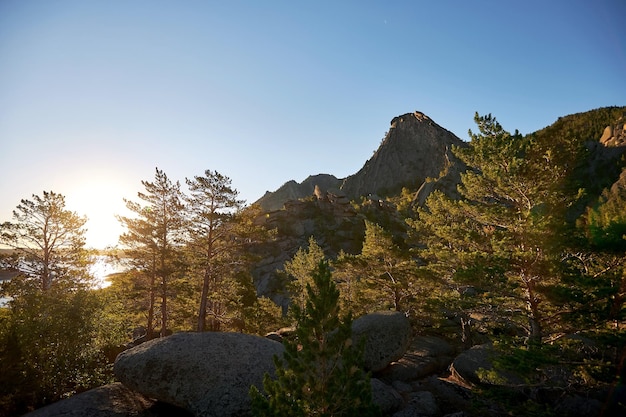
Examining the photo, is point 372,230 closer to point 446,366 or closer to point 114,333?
point 446,366

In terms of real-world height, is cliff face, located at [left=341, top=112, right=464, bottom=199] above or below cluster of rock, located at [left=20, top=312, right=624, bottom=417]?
above

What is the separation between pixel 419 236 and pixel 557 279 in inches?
679

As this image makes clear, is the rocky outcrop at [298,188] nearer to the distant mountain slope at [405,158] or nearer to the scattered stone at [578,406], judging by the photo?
the distant mountain slope at [405,158]

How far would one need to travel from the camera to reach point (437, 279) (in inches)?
664

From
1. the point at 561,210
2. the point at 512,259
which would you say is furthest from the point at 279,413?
the point at 561,210

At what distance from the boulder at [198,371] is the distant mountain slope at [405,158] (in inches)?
2769

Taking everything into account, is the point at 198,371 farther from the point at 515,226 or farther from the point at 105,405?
the point at 515,226

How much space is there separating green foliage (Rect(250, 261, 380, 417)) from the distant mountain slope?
74492mm

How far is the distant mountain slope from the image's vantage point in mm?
84438

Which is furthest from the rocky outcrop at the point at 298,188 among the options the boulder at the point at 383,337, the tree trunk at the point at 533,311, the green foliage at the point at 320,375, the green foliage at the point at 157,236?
the green foliage at the point at 320,375

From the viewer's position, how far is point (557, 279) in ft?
34.6

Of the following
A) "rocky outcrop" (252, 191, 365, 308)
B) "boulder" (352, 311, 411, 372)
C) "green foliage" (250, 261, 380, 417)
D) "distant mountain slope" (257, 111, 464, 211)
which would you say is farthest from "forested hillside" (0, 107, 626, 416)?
"distant mountain slope" (257, 111, 464, 211)

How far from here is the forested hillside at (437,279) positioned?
9.52 metres

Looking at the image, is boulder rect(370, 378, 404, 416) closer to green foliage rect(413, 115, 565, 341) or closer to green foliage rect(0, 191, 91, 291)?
green foliage rect(413, 115, 565, 341)
